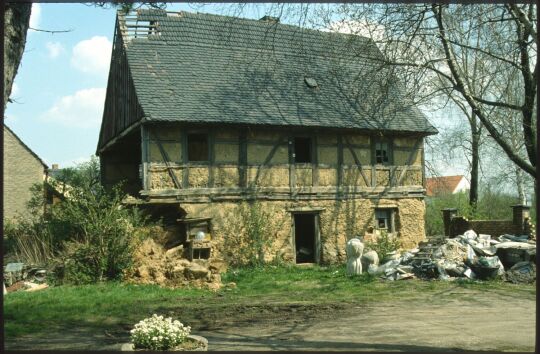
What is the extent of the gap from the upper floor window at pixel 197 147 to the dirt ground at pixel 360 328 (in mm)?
7321

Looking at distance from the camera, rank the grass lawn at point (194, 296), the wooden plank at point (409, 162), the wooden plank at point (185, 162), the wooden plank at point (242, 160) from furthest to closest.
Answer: the wooden plank at point (409, 162), the wooden plank at point (242, 160), the wooden plank at point (185, 162), the grass lawn at point (194, 296)

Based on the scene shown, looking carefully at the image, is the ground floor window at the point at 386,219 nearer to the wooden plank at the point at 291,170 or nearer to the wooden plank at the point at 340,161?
the wooden plank at the point at 340,161

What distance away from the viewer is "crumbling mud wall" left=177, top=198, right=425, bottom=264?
Result: 18.1 m

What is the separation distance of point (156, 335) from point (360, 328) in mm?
4321

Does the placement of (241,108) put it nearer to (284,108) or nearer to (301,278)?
(284,108)

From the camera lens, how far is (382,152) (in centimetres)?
2130

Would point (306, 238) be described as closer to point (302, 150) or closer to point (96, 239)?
point (302, 150)

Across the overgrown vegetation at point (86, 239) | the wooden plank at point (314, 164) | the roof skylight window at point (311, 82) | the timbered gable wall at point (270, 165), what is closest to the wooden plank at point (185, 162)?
the timbered gable wall at point (270, 165)

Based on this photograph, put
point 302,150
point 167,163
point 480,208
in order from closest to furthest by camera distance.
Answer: point 167,163
point 302,150
point 480,208

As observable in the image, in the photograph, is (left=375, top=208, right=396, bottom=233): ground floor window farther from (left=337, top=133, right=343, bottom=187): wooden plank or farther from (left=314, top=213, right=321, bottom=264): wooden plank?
(left=314, top=213, right=321, bottom=264): wooden plank

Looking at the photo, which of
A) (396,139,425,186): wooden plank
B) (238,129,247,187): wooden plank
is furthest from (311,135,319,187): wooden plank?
(396,139,425,186): wooden plank

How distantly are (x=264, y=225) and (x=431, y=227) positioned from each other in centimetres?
1504

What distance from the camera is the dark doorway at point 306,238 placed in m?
20.1

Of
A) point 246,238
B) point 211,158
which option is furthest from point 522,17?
point 246,238
